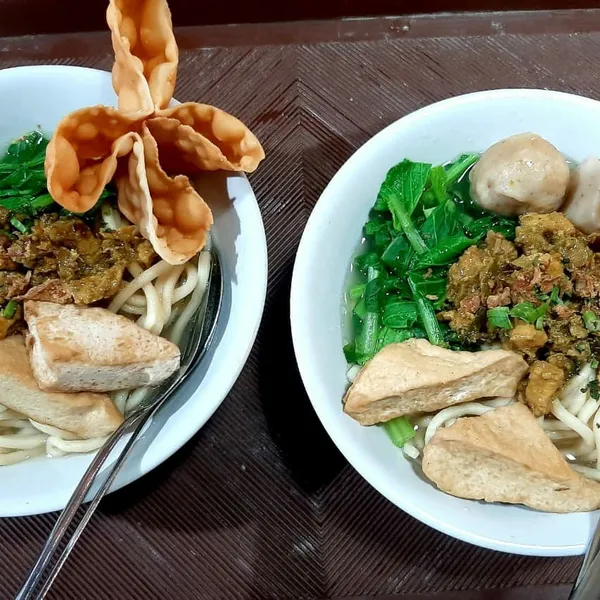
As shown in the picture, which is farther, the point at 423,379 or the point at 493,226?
the point at 493,226

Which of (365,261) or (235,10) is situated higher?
(235,10)

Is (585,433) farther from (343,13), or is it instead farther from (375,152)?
(343,13)

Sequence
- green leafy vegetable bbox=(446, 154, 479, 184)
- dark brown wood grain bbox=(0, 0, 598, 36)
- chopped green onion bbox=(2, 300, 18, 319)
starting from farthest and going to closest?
dark brown wood grain bbox=(0, 0, 598, 36) < green leafy vegetable bbox=(446, 154, 479, 184) < chopped green onion bbox=(2, 300, 18, 319)

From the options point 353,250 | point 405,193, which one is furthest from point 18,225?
point 405,193

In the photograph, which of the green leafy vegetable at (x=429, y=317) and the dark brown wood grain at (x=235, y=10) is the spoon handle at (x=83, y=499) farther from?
the dark brown wood grain at (x=235, y=10)

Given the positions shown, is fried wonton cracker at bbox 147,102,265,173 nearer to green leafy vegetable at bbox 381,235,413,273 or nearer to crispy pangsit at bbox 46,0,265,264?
crispy pangsit at bbox 46,0,265,264

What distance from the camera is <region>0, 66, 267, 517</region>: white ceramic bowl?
127 centimetres

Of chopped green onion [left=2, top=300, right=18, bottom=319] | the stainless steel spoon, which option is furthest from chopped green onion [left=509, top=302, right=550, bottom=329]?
chopped green onion [left=2, top=300, right=18, bottom=319]

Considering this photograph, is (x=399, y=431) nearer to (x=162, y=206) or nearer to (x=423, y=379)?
(x=423, y=379)

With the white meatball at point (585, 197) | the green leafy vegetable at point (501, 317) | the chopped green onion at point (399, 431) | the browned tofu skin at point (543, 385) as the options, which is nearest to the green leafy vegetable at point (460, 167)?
the white meatball at point (585, 197)

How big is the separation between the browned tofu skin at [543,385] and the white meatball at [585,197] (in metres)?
0.34

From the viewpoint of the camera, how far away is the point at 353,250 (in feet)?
4.93

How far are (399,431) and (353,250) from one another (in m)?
0.44

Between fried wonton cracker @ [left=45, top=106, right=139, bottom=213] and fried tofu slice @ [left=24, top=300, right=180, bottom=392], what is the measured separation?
222mm
